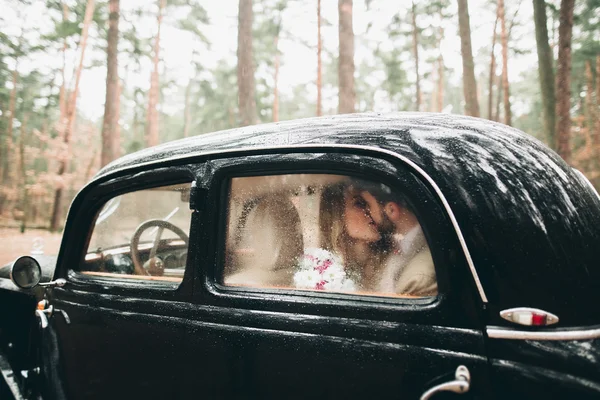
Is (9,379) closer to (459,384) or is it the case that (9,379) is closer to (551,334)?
(459,384)

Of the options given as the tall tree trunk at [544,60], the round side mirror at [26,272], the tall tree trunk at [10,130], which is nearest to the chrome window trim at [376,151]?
the round side mirror at [26,272]

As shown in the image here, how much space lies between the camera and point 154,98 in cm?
2414

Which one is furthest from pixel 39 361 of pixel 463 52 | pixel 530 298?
pixel 463 52

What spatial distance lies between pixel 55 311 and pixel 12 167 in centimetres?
2934

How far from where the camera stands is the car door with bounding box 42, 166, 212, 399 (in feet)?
5.72

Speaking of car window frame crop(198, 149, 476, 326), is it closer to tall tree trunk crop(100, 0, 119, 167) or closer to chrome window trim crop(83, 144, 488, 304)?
chrome window trim crop(83, 144, 488, 304)

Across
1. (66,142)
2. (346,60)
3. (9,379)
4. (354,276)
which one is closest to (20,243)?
(66,142)

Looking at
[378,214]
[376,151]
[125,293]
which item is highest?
[376,151]

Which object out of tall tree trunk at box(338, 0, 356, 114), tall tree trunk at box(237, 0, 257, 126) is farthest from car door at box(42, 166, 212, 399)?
tall tree trunk at box(237, 0, 257, 126)

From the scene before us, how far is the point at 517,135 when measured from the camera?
155 centimetres

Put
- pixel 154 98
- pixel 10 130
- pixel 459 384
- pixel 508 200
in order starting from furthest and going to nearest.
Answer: pixel 10 130
pixel 154 98
pixel 508 200
pixel 459 384

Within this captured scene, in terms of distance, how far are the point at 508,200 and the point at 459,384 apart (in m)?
0.54

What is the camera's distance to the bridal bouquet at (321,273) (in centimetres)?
156

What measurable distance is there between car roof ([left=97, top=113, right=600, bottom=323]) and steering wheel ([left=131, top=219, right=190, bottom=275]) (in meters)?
1.04
